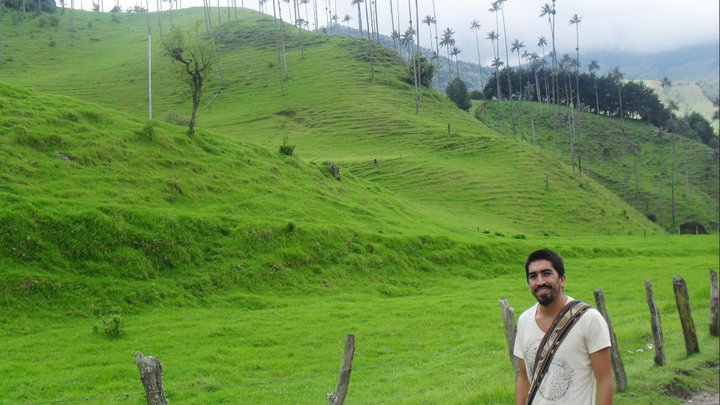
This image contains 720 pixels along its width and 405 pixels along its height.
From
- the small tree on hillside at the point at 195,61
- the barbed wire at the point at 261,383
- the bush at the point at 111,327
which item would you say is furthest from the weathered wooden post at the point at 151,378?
the small tree on hillside at the point at 195,61

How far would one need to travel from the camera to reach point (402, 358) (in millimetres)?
19719

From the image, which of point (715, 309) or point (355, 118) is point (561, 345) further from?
point (355, 118)

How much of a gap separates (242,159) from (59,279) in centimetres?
2147

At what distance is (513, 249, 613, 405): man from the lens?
6.10 meters

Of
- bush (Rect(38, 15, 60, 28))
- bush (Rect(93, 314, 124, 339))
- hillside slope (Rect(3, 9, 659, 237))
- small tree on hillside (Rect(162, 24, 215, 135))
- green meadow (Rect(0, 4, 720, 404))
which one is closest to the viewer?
green meadow (Rect(0, 4, 720, 404))

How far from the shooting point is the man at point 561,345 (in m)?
6.10

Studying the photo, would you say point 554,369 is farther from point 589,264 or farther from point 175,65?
point 175,65

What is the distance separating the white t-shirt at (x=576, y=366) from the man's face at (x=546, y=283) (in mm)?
385

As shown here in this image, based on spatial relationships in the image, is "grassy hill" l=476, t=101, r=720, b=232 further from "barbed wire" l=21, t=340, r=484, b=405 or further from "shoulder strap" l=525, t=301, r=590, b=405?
"shoulder strap" l=525, t=301, r=590, b=405

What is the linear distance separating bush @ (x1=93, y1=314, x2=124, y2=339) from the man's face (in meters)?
17.5

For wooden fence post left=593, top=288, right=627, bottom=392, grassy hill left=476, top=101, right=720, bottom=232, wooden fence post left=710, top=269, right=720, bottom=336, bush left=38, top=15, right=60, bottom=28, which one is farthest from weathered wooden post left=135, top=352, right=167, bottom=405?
bush left=38, top=15, right=60, bottom=28

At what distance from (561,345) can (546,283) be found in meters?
0.64

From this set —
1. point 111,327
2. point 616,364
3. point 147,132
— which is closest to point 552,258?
point 616,364

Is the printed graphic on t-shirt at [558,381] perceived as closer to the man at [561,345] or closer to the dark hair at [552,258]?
the man at [561,345]
